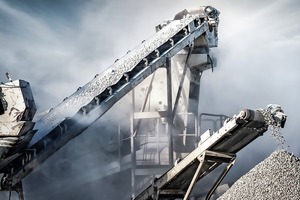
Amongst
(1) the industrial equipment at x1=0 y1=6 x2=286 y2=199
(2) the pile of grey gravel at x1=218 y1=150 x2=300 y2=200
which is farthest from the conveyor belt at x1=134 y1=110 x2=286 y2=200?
(2) the pile of grey gravel at x1=218 y1=150 x2=300 y2=200

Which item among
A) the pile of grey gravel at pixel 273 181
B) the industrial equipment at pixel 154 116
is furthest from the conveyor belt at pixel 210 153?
the pile of grey gravel at pixel 273 181

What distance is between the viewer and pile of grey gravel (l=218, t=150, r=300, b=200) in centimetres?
584

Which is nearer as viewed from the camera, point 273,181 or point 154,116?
point 273,181

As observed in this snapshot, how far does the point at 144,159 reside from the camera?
8.80 m

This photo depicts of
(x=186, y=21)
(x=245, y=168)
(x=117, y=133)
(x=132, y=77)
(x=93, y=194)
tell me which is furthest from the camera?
(x=245, y=168)

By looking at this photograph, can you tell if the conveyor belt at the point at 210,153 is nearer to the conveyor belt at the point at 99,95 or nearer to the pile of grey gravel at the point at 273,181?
the pile of grey gravel at the point at 273,181

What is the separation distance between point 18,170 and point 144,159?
344 centimetres

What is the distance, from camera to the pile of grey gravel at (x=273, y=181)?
584 centimetres

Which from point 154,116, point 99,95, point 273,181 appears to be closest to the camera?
point 273,181

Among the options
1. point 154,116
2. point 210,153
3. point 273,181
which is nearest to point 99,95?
point 210,153

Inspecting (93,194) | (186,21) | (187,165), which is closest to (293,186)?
(187,165)

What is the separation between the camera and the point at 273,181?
6.05 metres

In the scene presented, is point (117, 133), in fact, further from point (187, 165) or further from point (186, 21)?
point (187, 165)

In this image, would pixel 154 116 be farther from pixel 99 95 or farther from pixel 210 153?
pixel 210 153
